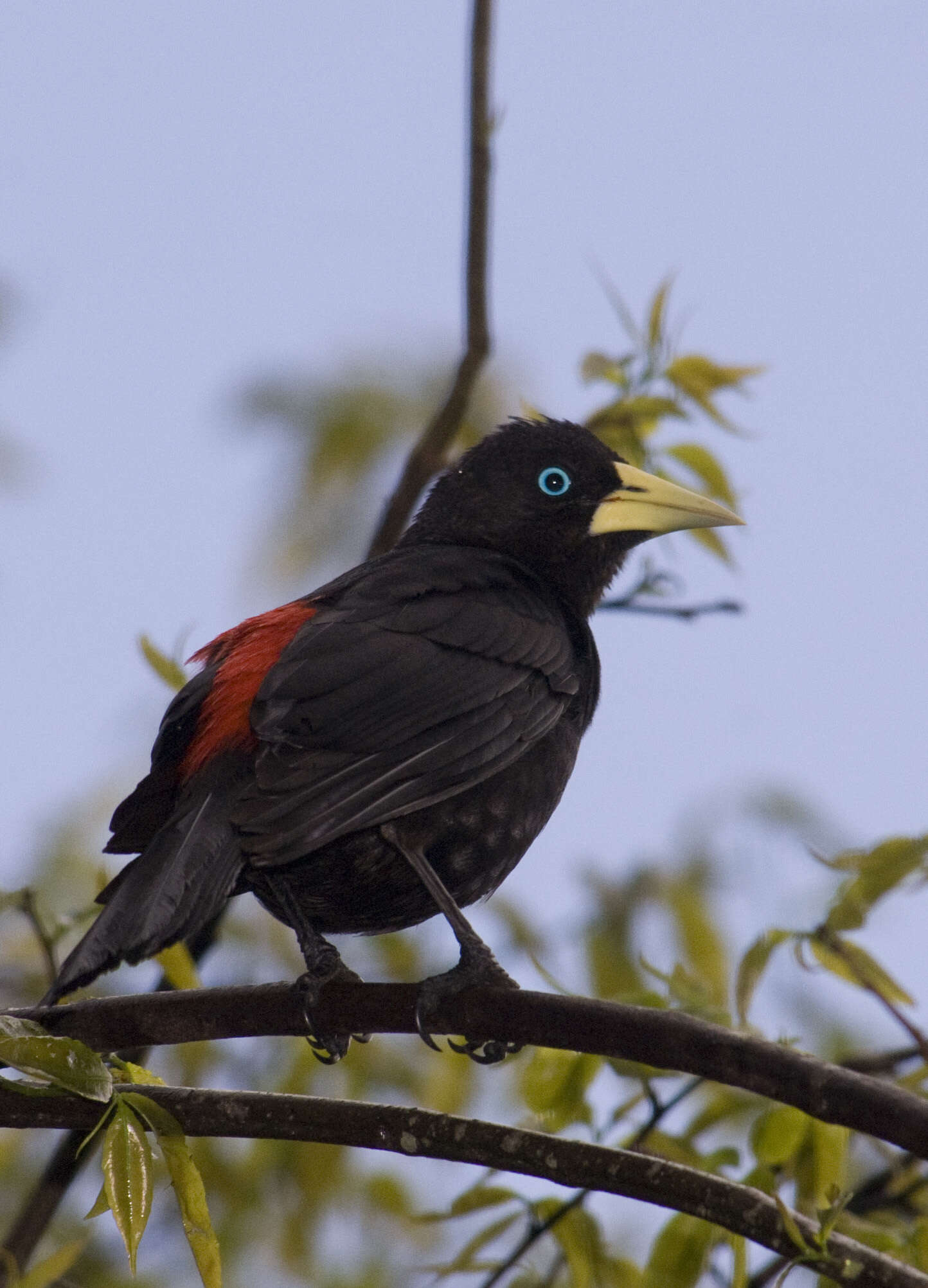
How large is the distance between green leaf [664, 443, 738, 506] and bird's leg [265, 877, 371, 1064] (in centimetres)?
146

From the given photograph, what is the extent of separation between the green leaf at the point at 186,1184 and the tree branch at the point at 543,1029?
0.41ft

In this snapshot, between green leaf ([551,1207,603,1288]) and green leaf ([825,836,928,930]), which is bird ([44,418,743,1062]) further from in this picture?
green leaf ([825,836,928,930])

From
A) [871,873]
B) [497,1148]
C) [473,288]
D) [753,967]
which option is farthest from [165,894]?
[473,288]

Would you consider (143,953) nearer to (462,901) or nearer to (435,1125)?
(435,1125)

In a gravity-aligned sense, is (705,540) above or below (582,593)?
above

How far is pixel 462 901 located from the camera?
318 centimetres

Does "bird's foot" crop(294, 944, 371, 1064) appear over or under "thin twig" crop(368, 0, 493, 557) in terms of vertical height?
under

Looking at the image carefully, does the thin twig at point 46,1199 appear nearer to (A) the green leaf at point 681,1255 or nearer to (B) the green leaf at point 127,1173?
(B) the green leaf at point 127,1173

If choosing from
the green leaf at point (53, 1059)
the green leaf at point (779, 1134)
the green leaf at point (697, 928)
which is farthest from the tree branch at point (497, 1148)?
the green leaf at point (697, 928)

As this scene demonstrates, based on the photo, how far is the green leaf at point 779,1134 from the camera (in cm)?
260

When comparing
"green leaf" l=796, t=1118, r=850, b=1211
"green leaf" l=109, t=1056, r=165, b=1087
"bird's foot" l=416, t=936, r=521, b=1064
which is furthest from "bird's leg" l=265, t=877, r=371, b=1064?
"green leaf" l=796, t=1118, r=850, b=1211

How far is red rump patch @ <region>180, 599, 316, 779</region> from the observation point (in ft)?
9.31

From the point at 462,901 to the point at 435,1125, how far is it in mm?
967

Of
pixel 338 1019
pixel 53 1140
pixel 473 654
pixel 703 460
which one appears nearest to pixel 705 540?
pixel 703 460
